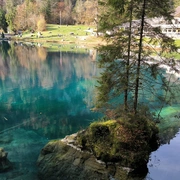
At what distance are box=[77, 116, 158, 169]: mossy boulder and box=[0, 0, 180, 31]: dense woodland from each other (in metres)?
98.9

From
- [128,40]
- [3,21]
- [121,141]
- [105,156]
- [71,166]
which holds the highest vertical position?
[3,21]

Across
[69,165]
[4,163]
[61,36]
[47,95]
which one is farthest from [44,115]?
[61,36]

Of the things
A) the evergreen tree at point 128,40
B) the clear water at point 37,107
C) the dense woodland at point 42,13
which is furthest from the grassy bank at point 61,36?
the evergreen tree at point 128,40

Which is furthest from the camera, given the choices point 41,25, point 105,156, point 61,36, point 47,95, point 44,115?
point 41,25

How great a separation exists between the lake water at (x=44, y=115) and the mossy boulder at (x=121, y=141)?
4.94 feet

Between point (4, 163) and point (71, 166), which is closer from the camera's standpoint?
point (71, 166)

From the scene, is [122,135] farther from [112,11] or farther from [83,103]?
[83,103]

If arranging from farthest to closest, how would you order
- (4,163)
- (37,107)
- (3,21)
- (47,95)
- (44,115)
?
(3,21) → (47,95) → (37,107) → (44,115) → (4,163)

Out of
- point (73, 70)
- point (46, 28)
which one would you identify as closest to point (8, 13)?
point (46, 28)

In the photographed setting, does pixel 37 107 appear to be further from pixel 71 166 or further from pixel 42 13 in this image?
pixel 42 13

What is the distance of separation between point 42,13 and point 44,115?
118434 millimetres

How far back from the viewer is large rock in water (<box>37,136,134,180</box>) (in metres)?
13.0

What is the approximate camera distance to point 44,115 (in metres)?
23.9

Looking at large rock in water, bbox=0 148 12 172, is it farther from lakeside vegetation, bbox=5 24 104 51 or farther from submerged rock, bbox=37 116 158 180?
lakeside vegetation, bbox=5 24 104 51
